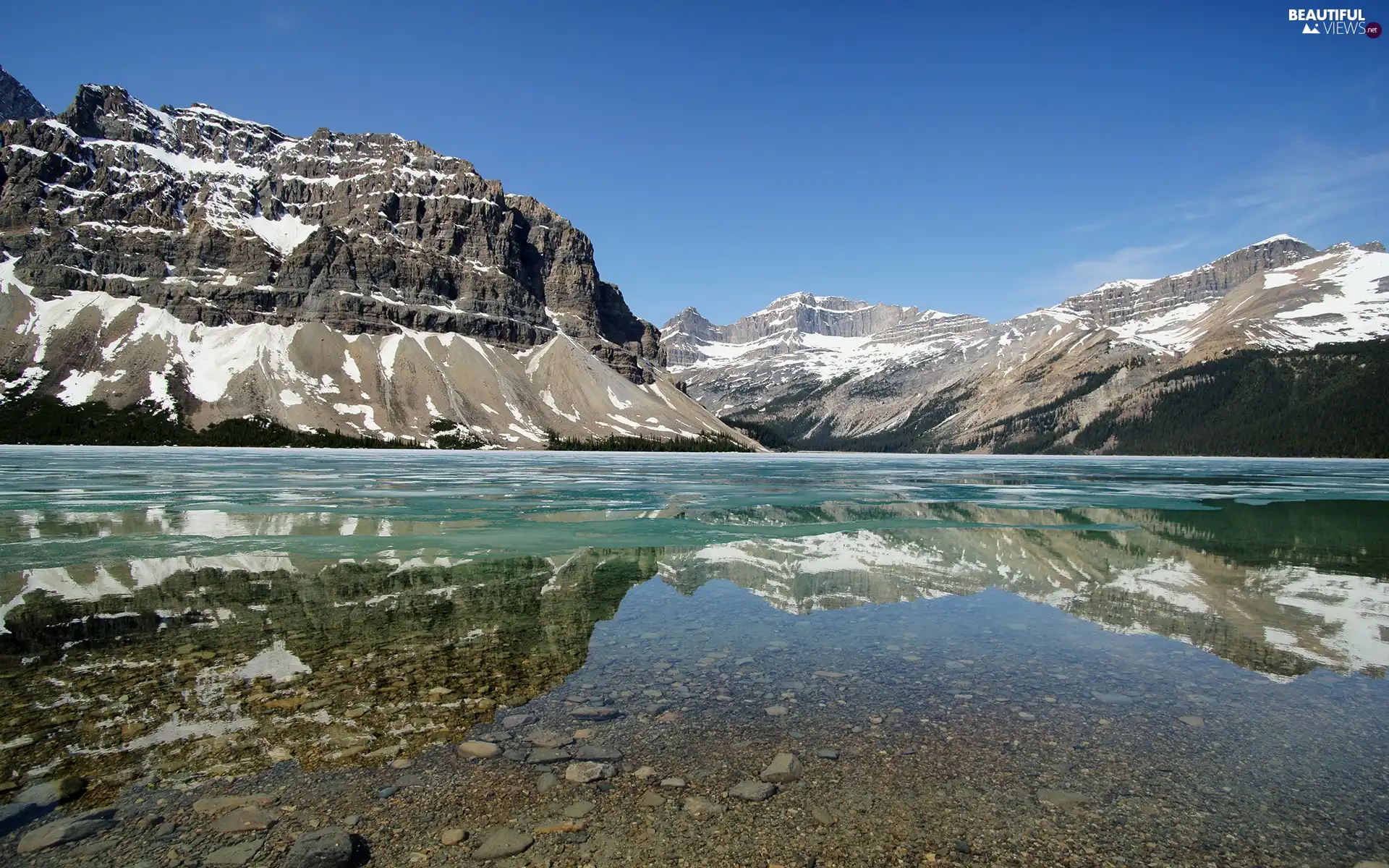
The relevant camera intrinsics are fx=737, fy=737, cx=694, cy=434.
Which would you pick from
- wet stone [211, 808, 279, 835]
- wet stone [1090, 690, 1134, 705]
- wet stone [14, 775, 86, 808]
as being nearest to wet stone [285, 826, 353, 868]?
wet stone [211, 808, 279, 835]

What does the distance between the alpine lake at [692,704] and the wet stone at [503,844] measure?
4cm

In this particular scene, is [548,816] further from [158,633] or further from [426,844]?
[158,633]

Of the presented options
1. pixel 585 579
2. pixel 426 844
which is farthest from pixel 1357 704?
pixel 585 579

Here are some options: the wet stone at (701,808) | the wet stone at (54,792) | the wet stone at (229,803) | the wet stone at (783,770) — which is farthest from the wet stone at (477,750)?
the wet stone at (54,792)

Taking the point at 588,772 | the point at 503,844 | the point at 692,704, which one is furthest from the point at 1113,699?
the point at 503,844

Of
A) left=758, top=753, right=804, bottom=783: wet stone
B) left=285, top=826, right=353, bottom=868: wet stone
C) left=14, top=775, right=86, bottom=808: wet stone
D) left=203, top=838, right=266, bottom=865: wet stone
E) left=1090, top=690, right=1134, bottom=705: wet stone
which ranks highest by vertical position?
left=14, top=775, right=86, bottom=808: wet stone

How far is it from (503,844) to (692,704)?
4805 mm

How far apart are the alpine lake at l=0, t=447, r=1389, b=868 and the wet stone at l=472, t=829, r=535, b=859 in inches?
1.5

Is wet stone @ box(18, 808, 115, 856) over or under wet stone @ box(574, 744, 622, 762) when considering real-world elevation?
over

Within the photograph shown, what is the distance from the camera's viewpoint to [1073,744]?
1075 cm

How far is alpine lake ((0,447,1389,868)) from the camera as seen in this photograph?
27.0 feet

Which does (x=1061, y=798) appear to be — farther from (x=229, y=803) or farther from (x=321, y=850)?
(x=229, y=803)

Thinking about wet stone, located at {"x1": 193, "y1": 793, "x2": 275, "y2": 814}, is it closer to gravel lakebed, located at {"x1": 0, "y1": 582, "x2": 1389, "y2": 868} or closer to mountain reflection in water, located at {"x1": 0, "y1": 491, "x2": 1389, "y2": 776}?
gravel lakebed, located at {"x1": 0, "y1": 582, "x2": 1389, "y2": 868}

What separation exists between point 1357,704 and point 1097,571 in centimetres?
1384
